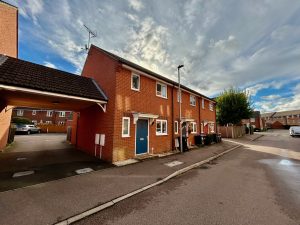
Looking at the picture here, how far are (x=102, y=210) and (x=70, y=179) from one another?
3017mm

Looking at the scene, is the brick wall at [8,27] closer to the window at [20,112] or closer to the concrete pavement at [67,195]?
the concrete pavement at [67,195]

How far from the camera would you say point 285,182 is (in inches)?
267

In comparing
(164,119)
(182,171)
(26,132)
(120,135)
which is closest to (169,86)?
(164,119)

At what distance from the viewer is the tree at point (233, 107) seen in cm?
2977

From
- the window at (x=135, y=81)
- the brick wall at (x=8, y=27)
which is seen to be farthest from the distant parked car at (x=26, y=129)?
the window at (x=135, y=81)

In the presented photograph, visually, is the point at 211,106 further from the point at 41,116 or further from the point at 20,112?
the point at 20,112

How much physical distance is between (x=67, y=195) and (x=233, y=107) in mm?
31030

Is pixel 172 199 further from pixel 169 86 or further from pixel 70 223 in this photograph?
pixel 169 86

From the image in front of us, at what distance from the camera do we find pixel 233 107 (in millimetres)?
29984

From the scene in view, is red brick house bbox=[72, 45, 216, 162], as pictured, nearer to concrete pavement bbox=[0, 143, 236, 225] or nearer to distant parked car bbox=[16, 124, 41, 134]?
concrete pavement bbox=[0, 143, 236, 225]

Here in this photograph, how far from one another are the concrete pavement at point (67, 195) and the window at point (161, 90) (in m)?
7.32

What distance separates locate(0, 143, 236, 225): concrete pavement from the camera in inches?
161

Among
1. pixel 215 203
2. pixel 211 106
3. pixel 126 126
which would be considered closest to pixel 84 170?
pixel 126 126

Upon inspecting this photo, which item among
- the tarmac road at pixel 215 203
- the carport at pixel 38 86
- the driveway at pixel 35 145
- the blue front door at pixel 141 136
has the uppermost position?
the carport at pixel 38 86
